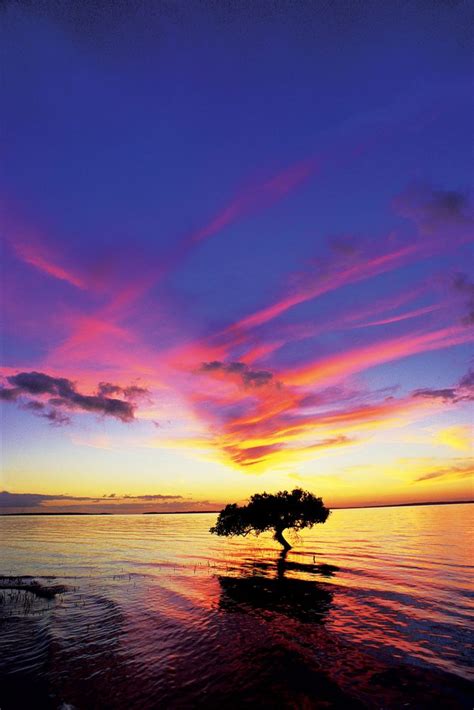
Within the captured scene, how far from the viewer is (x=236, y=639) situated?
26.6 meters

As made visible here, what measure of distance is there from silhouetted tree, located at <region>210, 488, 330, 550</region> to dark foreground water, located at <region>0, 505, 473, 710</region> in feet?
55.5

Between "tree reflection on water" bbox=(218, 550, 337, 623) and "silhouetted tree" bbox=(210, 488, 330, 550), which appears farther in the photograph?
"silhouetted tree" bbox=(210, 488, 330, 550)

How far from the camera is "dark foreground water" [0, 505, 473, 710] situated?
19094 millimetres

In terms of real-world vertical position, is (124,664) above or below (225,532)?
below

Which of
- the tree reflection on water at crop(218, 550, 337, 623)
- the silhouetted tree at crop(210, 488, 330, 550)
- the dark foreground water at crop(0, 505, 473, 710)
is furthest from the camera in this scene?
the silhouetted tree at crop(210, 488, 330, 550)

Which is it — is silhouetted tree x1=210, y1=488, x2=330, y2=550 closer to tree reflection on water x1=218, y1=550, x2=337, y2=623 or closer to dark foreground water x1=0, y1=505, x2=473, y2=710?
tree reflection on water x1=218, y1=550, x2=337, y2=623

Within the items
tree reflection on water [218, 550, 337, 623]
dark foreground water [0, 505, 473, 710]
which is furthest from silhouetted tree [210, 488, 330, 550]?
dark foreground water [0, 505, 473, 710]

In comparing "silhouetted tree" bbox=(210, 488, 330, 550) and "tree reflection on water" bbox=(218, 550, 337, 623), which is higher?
"silhouetted tree" bbox=(210, 488, 330, 550)

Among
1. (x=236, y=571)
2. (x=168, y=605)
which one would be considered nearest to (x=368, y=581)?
(x=236, y=571)

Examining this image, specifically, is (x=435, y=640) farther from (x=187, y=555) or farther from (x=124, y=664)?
(x=187, y=555)

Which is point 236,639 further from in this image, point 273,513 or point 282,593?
point 273,513

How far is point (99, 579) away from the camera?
48938 millimetres

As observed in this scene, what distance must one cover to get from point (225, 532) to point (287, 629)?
46.6m

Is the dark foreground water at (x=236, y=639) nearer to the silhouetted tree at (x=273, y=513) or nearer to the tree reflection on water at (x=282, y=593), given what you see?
the tree reflection on water at (x=282, y=593)
